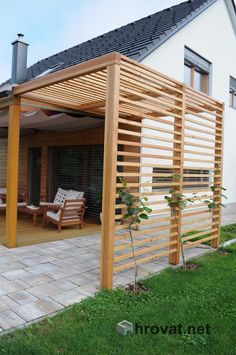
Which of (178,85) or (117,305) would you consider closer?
(117,305)

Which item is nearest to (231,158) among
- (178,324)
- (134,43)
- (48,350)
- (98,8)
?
(134,43)

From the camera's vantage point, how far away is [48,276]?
482 cm

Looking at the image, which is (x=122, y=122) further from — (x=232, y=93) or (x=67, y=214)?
(x=232, y=93)

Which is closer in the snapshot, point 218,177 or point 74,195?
point 218,177

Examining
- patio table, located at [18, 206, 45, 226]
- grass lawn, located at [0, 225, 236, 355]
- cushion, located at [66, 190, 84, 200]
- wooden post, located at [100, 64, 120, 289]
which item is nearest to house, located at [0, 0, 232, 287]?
wooden post, located at [100, 64, 120, 289]

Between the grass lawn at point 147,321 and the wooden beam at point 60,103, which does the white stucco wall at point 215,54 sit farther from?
the grass lawn at point 147,321

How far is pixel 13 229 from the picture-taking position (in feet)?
20.9

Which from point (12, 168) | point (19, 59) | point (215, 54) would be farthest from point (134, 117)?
point (215, 54)

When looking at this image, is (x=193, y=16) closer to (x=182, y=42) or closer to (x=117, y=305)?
(x=182, y=42)

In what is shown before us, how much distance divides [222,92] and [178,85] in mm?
8104

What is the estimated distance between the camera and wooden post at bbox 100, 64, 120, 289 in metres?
4.20

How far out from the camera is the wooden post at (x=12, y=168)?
629cm

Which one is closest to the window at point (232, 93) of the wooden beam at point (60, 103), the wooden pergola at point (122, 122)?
the wooden pergola at point (122, 122)

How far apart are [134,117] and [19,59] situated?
17.3ft
